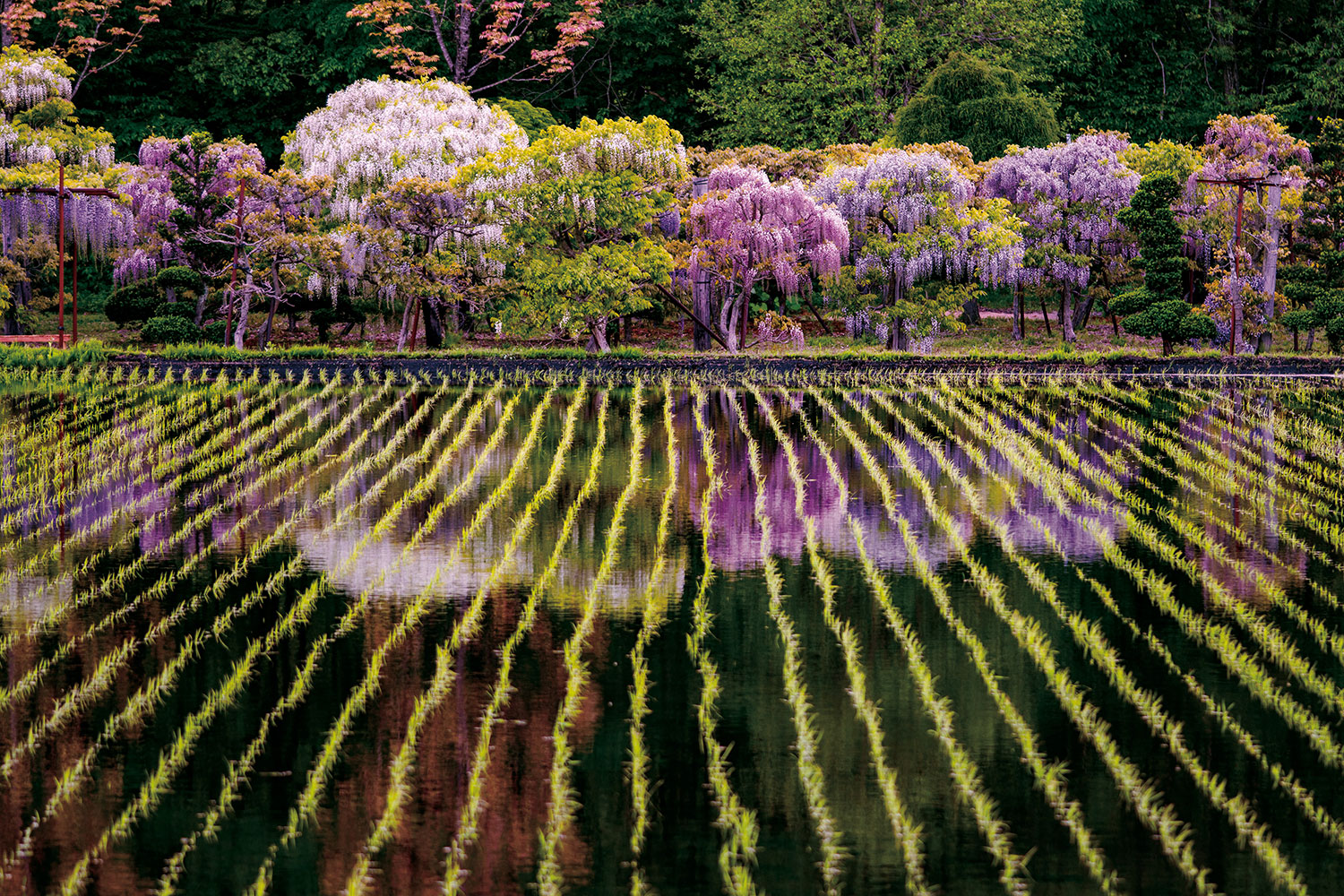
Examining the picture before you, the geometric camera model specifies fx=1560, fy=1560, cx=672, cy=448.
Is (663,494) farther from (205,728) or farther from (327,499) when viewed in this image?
(205,728)

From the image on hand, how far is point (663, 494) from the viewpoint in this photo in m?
13.0

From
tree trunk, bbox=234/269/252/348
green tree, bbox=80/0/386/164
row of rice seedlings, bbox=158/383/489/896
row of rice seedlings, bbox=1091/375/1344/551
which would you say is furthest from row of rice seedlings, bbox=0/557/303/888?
green tree, bbox=80/0/386/164

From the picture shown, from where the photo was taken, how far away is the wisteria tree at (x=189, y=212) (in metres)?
29.7

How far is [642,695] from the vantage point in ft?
22.9

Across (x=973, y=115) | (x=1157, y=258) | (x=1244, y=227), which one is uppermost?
(x=973, y=115)

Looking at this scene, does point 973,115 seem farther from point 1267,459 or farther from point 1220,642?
point 1220,642

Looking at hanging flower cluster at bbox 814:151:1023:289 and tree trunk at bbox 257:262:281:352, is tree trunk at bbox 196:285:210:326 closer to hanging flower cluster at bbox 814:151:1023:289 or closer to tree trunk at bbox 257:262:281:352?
tree trunk at bbox 257:262:281:352

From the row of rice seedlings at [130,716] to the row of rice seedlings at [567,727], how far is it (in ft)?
5.59

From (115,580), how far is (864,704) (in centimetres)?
495

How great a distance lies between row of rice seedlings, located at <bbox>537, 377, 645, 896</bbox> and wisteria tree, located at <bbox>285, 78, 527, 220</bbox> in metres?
21.5

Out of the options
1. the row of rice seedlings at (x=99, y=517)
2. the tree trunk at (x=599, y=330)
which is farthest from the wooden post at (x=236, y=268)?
the row of rice seedlings at (x=99, y=517)

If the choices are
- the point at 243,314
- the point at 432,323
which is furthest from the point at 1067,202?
the point at 243,314

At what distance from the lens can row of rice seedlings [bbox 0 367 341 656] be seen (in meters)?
8.11

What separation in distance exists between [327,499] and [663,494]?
108 inches
